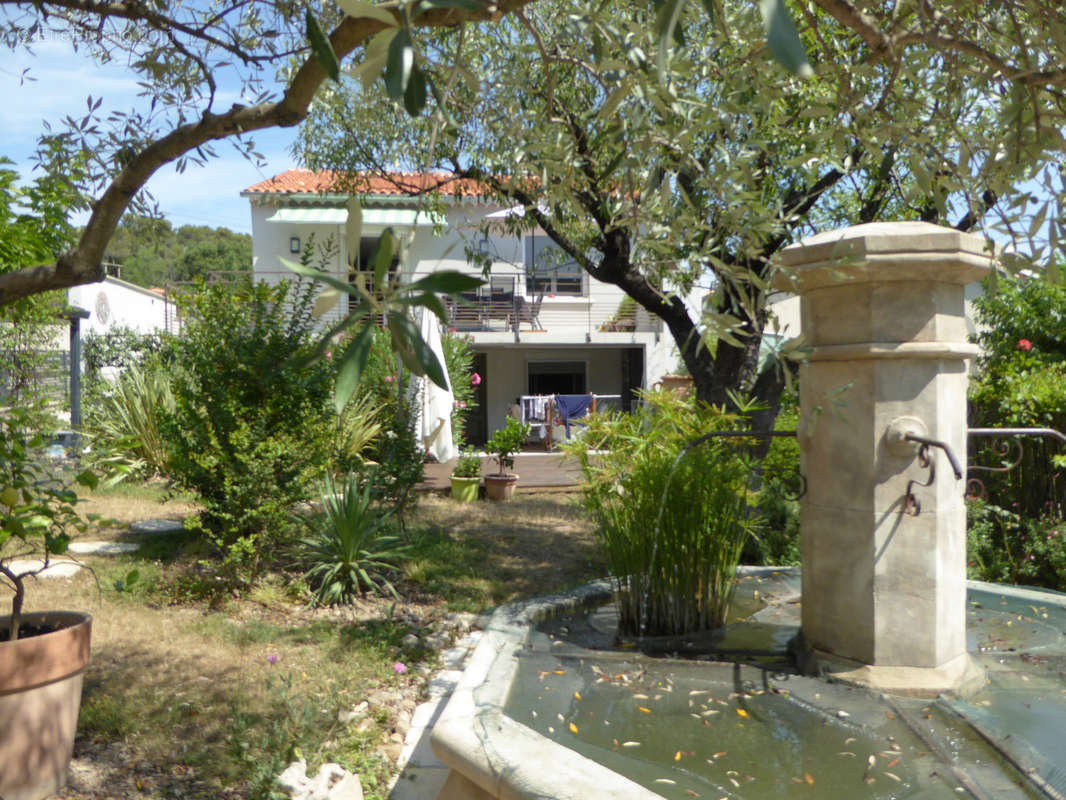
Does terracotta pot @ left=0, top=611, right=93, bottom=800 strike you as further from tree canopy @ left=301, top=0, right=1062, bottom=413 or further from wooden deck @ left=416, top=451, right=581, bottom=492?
wooden deck @ left=416, top=451, right=581, bottom=492

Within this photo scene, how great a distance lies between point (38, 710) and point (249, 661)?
1506mm

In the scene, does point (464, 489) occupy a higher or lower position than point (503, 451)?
lower

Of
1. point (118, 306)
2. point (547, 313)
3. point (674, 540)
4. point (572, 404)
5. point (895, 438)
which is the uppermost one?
point (118, 306)

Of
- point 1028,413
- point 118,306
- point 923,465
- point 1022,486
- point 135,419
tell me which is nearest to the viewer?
point 923,465

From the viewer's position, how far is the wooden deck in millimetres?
10688

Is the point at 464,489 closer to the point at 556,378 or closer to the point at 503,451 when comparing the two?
the point at 503,451

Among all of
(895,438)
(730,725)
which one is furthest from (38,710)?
(895,438)

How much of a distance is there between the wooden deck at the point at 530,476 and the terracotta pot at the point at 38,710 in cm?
648

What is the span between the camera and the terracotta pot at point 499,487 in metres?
10.2

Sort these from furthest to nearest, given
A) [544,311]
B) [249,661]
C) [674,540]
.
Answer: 1. [544,311]
2. [249,661]
3. [674,540]

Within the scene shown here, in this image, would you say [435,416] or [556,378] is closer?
[435,416]

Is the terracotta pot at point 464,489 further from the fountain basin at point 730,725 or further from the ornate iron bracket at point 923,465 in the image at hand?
the ornate iron bracket at point 923,465

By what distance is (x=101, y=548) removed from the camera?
666cm

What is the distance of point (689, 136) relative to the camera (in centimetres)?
256
